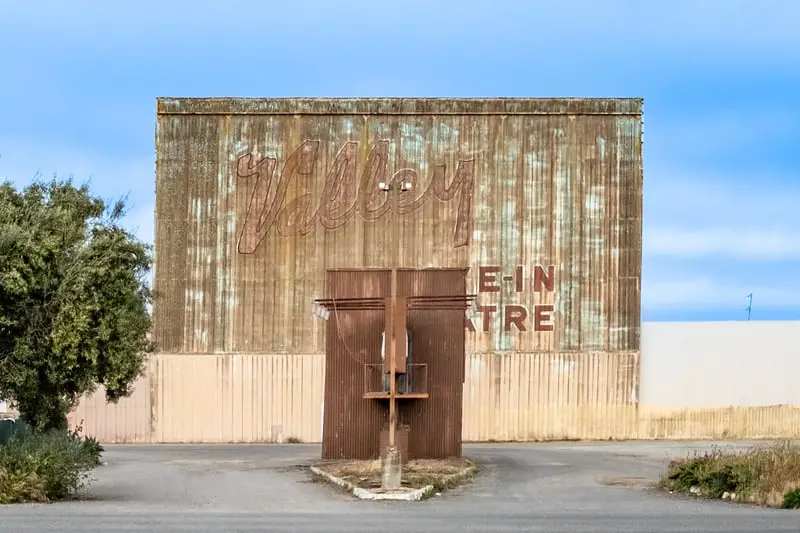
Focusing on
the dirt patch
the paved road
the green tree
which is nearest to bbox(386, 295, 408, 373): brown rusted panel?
the dirt patch

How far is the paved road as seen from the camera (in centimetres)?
1834

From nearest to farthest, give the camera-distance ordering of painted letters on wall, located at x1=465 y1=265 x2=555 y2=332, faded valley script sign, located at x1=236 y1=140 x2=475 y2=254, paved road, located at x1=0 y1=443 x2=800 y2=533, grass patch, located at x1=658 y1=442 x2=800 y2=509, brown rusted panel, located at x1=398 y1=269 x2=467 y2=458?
paved road, located at x1=0 y1=443 x2=800 y2=533, grass patch, located at x1=658 y1=442 x2=800 y2=509, brown rusted panel, located at x1=398 y1=269 x2=467 y2=458, painted letters on wall, located at x1=465 y1=265 x2=555 y2=332, faded valley script sign, located at x1=236 y1=140 x2=475 y2=254

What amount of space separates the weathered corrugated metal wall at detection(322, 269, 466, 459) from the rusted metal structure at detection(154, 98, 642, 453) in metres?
→ 10.9

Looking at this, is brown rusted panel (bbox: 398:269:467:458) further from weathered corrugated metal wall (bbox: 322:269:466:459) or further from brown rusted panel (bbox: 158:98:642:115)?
brown rusted panel (bbox: 158:98:642:115)

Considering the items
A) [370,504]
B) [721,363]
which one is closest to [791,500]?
[370,504]

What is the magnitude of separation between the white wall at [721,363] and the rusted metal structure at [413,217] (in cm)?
119

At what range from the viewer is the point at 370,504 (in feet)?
77.5

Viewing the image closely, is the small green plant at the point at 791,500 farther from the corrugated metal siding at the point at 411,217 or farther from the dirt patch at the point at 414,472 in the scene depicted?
the corrugated metal siding at the point at 411,217

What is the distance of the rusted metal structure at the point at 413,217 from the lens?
1832 inches

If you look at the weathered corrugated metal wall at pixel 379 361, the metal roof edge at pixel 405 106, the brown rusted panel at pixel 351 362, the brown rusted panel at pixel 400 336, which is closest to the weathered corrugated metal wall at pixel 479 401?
the metal roof edge at pixel 405 106

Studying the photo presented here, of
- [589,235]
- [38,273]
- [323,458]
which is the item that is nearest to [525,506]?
[38,273]

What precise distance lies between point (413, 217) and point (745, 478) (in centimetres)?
2431

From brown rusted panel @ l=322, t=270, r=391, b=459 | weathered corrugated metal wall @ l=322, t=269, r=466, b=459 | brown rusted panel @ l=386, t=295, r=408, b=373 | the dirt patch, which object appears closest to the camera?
the dirt patch

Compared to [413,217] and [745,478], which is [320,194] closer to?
[413,217]
